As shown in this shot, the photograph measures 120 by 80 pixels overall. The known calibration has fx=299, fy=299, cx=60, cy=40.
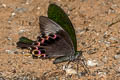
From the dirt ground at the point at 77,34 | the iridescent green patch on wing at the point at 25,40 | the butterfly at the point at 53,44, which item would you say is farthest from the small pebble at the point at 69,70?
the iridescent green patch on wing at the point at 25,40

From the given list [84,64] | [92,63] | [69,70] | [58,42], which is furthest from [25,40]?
[92,63]

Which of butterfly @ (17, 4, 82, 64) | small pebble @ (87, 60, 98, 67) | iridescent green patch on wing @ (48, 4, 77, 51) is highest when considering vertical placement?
iridescent green patch on wing @ (48, 4, 77, 51)

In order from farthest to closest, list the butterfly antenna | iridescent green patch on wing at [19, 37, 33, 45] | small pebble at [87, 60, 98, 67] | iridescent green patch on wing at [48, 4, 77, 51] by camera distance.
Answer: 1. iridescent green patch on wing at [48, 4, 77, 51]
2. iridescent green patch on wing at [19, 37, 33, 45]
3. small pebble at [87, 60, 98, 67]
4. the butterfly antenna

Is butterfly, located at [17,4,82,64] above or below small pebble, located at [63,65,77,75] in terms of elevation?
above

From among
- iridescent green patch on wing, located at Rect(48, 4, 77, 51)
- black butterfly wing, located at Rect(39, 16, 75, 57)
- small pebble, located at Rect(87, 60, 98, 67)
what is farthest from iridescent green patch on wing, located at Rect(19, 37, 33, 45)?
small pebble, located at Rect(87, 60, 98, 67)

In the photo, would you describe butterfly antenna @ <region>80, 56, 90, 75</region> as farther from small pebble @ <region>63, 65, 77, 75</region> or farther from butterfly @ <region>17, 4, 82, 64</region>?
small pebble @ <region>63, 65, 77, 75</region>

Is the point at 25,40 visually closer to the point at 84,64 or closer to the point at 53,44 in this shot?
the point at 53,44

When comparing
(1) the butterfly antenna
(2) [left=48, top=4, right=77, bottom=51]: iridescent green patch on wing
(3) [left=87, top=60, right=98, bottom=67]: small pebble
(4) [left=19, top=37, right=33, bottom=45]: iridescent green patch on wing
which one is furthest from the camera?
(2) [left=48, top=4, right=77, bottom=51]: iridescent green patch on wing
